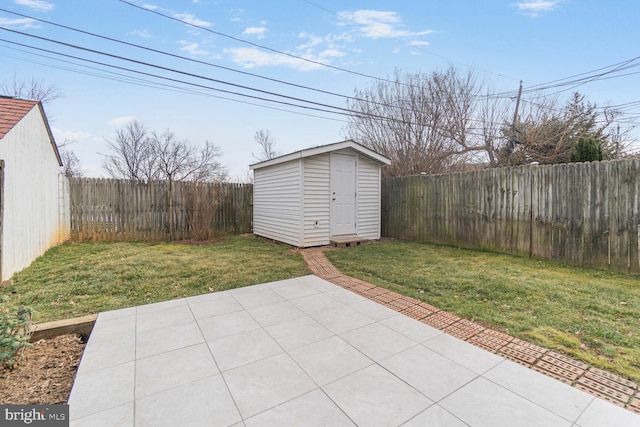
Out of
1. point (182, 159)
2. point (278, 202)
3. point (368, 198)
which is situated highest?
point (182, 159)

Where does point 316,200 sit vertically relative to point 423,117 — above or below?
below

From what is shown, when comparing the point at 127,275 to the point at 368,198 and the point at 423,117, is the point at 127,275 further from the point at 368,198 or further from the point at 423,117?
the point at 423,117

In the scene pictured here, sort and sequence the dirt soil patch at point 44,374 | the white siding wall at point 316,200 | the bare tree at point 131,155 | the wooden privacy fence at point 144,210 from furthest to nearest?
1. the bare tree at point 131,155
2. the wooden privacy fence at point 144,210
3. the white siding wall at point 316,200
4. the dirt soil patch at point 44,374

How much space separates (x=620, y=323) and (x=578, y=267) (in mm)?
2676

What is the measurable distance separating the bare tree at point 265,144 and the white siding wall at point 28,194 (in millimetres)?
13538

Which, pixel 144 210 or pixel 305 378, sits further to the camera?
pixel 144 210

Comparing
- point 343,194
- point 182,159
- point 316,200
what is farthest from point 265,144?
point 316,200

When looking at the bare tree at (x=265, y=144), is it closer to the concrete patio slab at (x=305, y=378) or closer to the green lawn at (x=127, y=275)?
the green lawn at (x=127, y=275)

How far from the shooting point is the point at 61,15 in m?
5.34

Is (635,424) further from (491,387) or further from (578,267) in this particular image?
(578,267)

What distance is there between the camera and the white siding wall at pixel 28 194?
4.18 m

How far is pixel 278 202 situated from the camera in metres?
7.74

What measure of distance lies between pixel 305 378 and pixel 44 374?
6.09 feet

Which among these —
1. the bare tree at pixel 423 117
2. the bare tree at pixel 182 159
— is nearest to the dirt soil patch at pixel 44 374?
the bare tree at pixel 423 117
